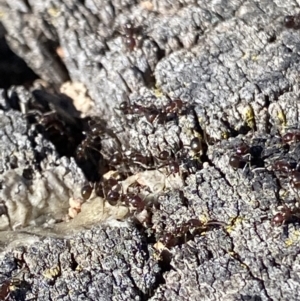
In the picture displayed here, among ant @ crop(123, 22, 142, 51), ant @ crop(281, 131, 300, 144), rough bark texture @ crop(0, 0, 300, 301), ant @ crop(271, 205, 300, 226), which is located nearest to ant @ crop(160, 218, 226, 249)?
rough bark texture @ crop(0, 0, 300, 301)

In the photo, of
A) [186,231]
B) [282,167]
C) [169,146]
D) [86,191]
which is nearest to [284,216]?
[282,167]

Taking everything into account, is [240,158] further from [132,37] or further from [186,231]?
[132,37]

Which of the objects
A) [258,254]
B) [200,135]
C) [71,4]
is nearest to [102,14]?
[71,4]

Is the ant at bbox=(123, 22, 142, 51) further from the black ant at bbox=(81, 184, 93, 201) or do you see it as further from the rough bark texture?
the black ant at bbox=(81, 184, 93, 201)

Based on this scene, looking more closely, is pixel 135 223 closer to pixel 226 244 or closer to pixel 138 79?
pixel 226 244

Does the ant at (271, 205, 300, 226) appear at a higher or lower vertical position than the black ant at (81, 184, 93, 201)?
higher

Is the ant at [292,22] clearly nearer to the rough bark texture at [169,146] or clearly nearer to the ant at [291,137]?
the rough bark texture at [169,146]

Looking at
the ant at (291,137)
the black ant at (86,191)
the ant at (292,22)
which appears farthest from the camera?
the ant at (292,22)

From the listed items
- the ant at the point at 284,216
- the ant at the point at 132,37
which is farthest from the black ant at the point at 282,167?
the ant at the point at 132,37
